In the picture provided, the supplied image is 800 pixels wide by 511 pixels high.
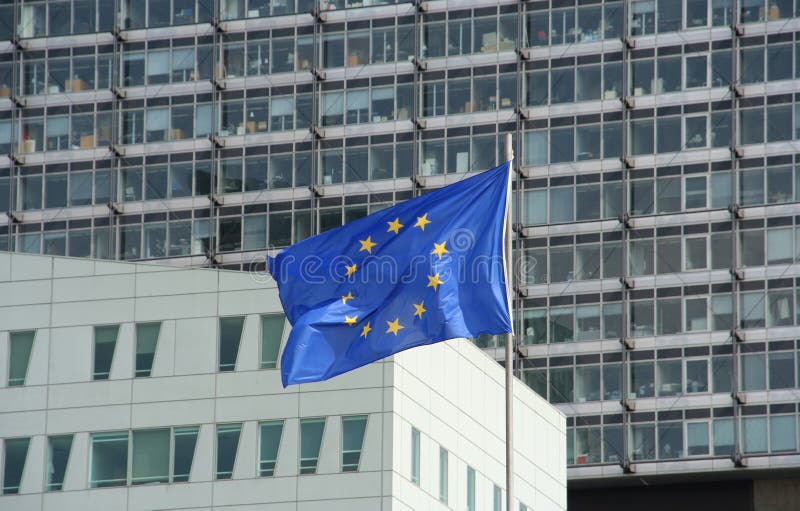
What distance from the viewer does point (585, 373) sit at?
115 meters

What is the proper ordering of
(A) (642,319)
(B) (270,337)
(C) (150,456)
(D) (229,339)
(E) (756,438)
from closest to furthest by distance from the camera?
(C) (150,456) < (B) (270,337) < (D) (229,339) < (E) (756,438) < (A) (642,319)

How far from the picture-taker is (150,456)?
63.0 metres

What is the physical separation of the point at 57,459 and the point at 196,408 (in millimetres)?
4852

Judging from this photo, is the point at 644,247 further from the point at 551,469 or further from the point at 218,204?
the point at 551,469

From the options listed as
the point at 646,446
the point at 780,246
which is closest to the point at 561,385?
the point at 646,446

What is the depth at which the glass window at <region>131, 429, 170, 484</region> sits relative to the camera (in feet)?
206

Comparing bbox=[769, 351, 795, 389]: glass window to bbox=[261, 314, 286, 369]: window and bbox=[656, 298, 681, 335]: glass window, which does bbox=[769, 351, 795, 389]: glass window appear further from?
bbox=[261, 314, 286, 369]: window

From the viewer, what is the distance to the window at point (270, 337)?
206 ft

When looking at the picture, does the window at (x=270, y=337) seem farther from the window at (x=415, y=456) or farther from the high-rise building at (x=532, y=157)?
the high-rise building at (x=532, y=157)

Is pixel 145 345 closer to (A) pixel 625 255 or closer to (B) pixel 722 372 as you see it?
(B) pixel 722 372

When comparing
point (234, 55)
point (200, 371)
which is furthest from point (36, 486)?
point (234, 55)

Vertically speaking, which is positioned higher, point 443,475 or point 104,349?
point 104,349

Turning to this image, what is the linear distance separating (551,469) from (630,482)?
136 ft

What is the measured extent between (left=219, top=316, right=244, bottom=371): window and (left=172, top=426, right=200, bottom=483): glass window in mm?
2248
